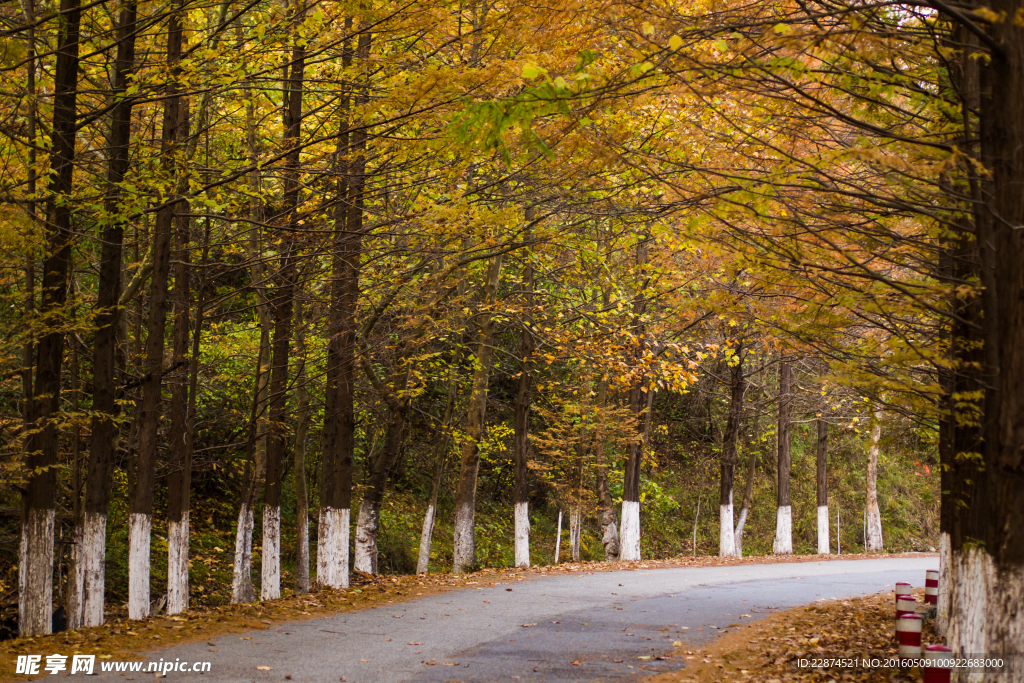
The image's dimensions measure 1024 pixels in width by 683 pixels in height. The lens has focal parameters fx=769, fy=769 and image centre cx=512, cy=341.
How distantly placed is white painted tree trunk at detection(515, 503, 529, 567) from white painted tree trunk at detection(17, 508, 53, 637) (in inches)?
499

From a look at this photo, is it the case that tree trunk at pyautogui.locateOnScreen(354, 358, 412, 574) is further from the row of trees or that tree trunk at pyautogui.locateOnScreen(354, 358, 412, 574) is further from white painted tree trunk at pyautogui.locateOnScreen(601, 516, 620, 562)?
white painted tree trunk at pyautogui.locateOnScreen(601, 516, 620, 562)

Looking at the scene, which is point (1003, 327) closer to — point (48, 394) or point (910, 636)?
point (910, 636)

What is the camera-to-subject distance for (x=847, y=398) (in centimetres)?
2242

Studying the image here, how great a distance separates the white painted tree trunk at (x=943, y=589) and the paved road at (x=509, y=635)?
2549mm

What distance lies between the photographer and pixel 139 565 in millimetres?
11609

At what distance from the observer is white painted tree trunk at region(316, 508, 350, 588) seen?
592 inches

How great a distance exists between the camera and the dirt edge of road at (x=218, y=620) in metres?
8.20

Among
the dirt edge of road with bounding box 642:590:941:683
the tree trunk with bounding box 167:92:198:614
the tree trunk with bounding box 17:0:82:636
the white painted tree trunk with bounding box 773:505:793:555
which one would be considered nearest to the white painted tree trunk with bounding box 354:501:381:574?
the tree trunk with bounding box 167:92:198:614

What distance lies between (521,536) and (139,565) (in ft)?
38.9

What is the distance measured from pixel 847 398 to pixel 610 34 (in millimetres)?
18143

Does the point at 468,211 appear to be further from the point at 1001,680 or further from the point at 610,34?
the point at 1001,680

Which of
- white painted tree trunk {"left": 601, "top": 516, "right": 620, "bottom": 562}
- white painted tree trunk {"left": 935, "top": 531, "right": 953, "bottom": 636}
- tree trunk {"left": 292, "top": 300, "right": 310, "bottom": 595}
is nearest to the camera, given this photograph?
white painted tree trunk {"left": 935, "top": 531, "right": 953, "bottom": 636}

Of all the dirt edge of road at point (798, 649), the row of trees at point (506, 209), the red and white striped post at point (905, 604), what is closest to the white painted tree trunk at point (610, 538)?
the row of trees at point (506, 209)

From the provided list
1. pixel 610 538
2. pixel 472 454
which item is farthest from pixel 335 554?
pixel 610 538
